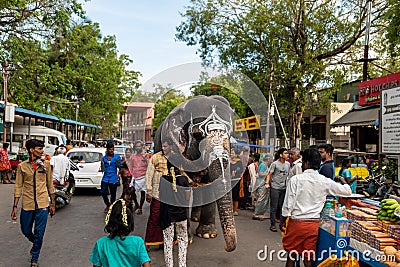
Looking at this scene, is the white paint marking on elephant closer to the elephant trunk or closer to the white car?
the elephant trunk

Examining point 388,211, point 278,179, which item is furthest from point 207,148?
point 278,179

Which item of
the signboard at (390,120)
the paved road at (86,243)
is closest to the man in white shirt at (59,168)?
the paved road at (86,243)

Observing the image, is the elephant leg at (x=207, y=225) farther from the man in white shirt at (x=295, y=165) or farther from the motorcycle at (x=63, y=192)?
the motorcycle at (x=63, y=192)

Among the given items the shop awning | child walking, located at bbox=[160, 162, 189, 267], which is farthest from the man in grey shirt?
the shop awning

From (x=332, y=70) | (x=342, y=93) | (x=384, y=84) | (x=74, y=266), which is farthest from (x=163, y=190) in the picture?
(x=342, y=93)

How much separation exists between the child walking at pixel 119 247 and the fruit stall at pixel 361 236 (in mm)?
2046

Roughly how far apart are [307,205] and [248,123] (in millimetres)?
1549

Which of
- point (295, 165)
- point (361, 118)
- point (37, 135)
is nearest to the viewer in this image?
point (295, 165)

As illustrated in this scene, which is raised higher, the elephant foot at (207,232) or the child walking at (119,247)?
the child walking at (119,247)

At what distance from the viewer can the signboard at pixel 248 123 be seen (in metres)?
5.34

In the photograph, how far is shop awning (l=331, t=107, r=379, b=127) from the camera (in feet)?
56.7

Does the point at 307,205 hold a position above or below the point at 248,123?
below

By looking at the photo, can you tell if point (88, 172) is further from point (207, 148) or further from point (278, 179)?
point (207, 148)

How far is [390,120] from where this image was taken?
758 cm
